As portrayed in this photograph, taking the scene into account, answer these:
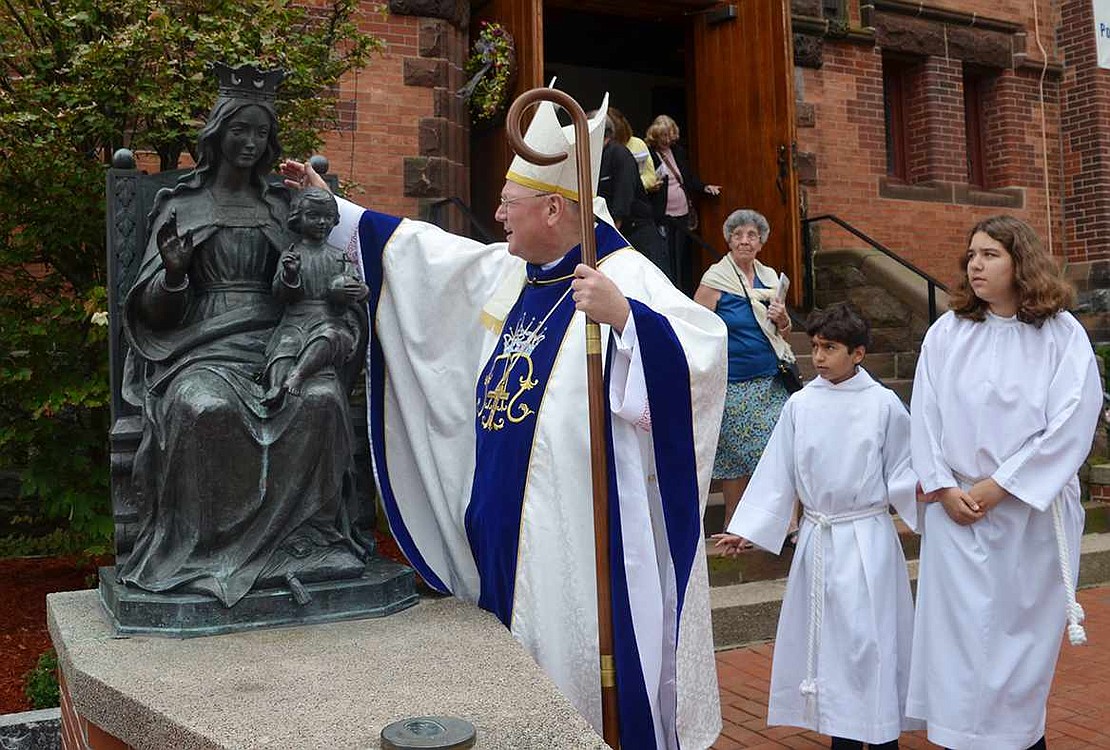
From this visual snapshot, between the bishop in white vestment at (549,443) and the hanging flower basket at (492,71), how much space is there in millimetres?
4982

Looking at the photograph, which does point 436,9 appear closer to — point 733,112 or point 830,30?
point 733,112

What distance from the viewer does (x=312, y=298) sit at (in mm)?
3238

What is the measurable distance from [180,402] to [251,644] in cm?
66

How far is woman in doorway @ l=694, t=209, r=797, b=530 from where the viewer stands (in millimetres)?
6129

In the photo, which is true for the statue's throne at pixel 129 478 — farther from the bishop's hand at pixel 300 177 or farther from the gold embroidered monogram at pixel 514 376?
the gold embroidered monogram at pixel 514 376

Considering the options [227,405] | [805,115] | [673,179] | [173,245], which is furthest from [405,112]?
[227,405]

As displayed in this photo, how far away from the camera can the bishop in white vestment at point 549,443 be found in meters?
3.10

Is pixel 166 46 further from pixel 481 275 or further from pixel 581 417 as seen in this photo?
pixel 581 417

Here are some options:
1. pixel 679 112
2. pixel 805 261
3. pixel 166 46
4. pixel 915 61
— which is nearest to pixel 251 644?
pixel 166 46

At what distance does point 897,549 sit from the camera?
160 inches

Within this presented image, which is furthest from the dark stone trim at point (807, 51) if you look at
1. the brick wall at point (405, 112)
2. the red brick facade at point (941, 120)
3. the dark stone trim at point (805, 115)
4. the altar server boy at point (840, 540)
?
the altar server boy at point (840, 540)

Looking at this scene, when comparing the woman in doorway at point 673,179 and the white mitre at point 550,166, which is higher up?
the woman in doorway at point 673,179

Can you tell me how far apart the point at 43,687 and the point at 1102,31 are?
12.0 meters

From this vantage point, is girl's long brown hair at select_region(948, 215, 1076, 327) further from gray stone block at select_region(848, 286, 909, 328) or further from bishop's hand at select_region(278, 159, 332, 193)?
gray stone block at select_region(848, 286, 909, 328)
